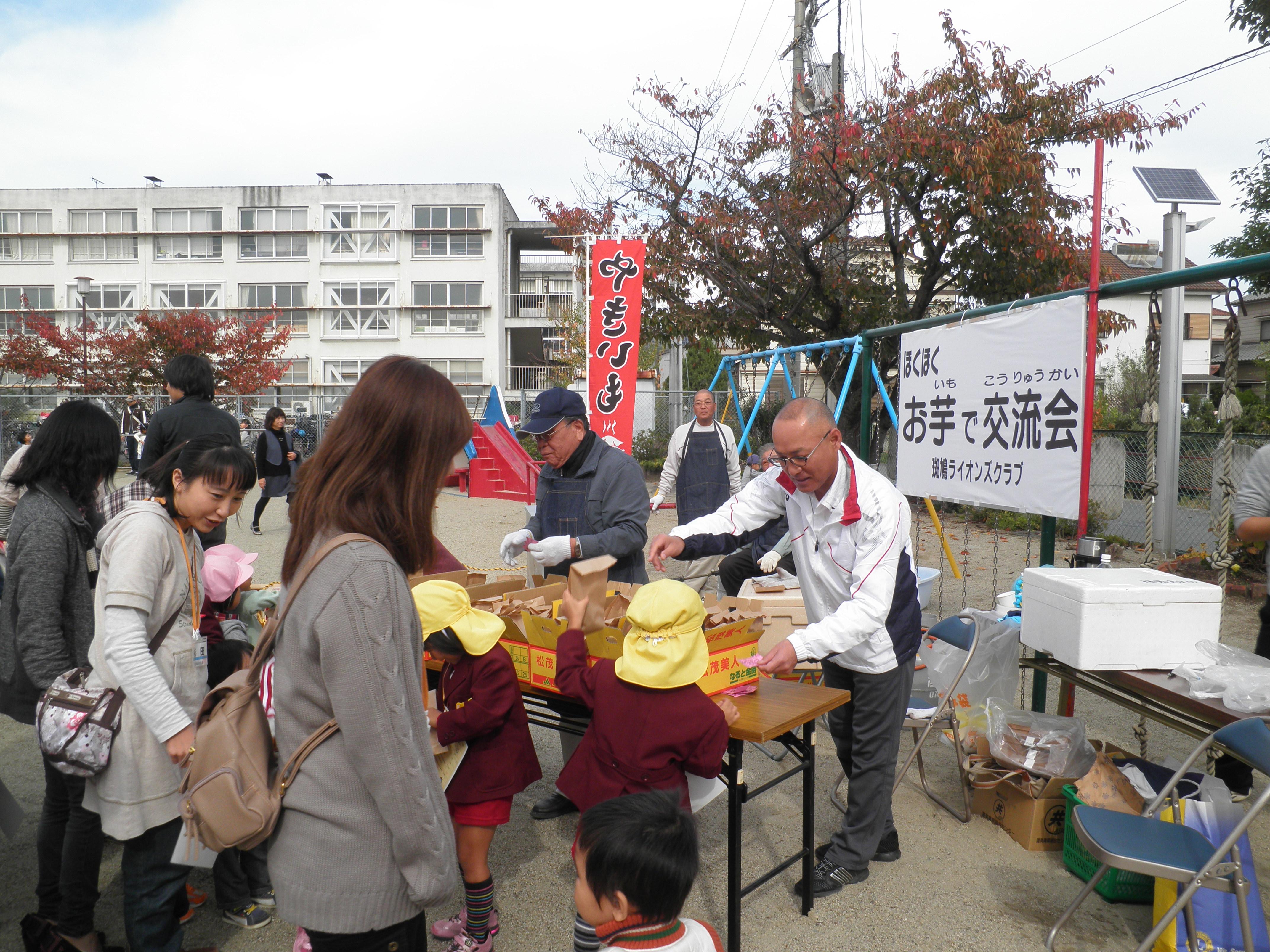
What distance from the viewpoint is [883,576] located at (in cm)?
278

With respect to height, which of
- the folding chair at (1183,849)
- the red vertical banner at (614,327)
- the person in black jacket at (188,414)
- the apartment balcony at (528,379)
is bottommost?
the folding chair at (1183,849)

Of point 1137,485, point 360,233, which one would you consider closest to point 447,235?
point 360,233

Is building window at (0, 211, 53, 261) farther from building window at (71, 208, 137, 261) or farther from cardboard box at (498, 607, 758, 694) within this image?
cardboard box at (498, 607, 758, 694)

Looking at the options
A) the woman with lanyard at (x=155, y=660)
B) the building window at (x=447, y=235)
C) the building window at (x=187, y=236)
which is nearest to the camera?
the woman with lanyard at (x=155, y=660)

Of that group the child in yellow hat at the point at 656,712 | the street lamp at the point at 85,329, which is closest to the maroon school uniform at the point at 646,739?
the child in yellow hat at the point at 656,712

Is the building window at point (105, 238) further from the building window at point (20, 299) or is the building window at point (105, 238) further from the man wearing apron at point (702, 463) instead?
the man wearing apron at point (702, 463)

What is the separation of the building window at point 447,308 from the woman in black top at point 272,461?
29.8 m

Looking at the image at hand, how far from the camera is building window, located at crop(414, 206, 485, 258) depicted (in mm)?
39625

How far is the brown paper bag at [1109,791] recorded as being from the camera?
10.3 ft

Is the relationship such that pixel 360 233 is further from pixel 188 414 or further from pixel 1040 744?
pixel 1040 744

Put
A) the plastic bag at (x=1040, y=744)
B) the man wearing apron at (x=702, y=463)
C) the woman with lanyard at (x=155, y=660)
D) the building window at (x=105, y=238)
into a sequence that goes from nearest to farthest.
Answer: the woman with lanyard at (x=155, y=660)
the plastic bag at (x=1040, y=744)
the man wearing apron at (x=702, y=463)
the building window at (x=105, y=238)

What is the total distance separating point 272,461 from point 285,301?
33104 millimetres

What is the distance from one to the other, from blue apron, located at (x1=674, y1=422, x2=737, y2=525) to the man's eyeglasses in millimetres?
4549

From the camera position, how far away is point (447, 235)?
39938mm
